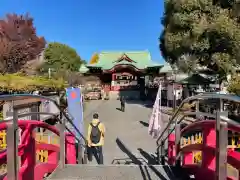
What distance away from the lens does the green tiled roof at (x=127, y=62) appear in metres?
35.5

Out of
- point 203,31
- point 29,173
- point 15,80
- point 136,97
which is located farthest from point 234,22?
point 136,97

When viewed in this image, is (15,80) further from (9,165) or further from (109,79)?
(109,79)

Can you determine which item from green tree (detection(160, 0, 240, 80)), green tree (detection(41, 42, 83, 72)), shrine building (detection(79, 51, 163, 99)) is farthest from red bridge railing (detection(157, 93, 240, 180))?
green tree (detection(41, 42, 83, 72))

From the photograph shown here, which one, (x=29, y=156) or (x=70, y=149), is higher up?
(x=29, y=156)

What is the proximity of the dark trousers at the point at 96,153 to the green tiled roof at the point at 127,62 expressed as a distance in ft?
89.5

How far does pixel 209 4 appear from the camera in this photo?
17531 millimetres

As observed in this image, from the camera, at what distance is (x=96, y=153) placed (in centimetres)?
814

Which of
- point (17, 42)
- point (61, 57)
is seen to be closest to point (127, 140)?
point (17, 42)

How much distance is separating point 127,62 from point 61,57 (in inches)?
699

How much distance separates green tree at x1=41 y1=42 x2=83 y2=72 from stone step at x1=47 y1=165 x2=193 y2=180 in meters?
41.8

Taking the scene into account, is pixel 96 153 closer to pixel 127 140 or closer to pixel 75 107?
pixel 75 107

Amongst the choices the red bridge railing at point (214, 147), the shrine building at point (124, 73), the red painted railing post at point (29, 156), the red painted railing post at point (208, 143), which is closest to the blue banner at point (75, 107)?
the red bridge railing at point (214, 147)

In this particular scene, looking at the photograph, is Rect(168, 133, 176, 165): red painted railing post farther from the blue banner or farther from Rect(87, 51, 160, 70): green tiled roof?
Rect(87, 51, 160, 70): green tiled roof

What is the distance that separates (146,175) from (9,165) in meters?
2.38
